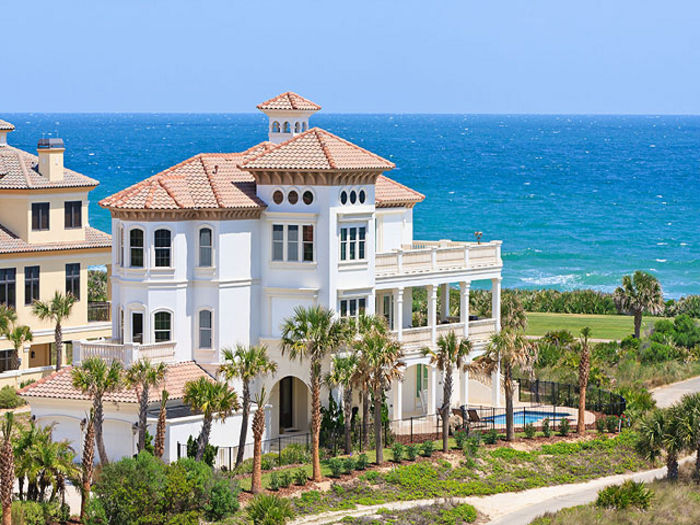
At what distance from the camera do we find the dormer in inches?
2520

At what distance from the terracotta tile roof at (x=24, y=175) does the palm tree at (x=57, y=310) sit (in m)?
4.82

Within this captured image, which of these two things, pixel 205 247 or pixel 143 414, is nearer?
pixel 143 414

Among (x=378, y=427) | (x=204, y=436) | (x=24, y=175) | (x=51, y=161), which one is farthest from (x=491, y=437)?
(x=24, y=175)

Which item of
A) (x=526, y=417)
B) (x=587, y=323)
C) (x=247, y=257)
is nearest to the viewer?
(x=247, y=257)

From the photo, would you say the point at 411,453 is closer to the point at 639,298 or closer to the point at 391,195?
the point at 391,195

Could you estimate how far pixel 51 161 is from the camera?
2645 inches

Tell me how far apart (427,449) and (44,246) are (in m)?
20.8

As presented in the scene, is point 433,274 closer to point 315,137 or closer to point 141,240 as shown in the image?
point 315,137

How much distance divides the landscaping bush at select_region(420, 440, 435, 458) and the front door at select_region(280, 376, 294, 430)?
6.06 meters

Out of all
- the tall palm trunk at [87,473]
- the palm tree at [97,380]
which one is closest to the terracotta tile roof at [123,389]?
the palm tree at [97,380]

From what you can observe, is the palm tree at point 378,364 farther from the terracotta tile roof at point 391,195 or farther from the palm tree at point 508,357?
the terracotta tile roof at point 391,195

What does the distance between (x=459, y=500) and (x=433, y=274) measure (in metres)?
12.0

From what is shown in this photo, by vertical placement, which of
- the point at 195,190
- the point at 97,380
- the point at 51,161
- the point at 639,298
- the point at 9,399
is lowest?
the point at 9,399
